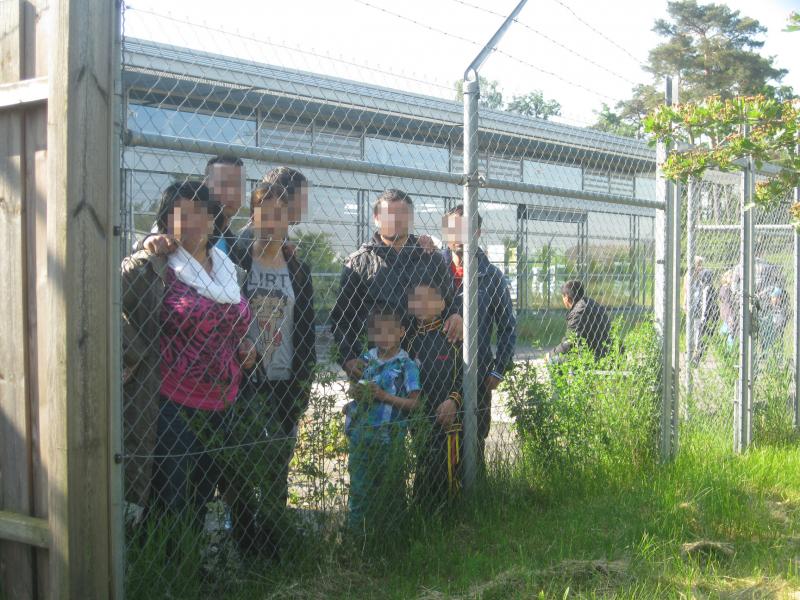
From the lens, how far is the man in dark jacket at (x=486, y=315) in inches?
193

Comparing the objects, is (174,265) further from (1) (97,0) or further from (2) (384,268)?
(2) (384,268)

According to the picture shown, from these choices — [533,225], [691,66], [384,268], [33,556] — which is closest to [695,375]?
[533,225]

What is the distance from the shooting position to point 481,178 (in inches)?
183

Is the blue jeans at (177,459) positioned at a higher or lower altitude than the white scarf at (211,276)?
lower

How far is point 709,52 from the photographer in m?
40.7

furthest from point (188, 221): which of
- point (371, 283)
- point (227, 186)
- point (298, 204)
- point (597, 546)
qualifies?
point (597, 546)

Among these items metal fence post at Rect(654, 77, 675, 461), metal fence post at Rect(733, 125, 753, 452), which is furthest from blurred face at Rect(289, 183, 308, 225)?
metal fence post at Rect(733, 125, 753, 452)

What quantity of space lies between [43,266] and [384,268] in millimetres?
1945

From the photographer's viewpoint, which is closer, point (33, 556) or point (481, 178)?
point (33, 556)

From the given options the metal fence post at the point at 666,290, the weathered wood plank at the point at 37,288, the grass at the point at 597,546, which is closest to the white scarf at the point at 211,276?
the weathered wood plank at the point at 37,288

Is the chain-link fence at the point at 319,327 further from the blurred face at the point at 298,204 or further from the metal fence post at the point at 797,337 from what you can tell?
the metal fence post at the point at 797,337

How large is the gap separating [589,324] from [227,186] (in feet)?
12.8

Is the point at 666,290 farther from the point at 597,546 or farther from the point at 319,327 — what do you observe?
the point at 319,327

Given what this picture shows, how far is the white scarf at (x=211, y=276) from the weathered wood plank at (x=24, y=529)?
1036 millimetres
